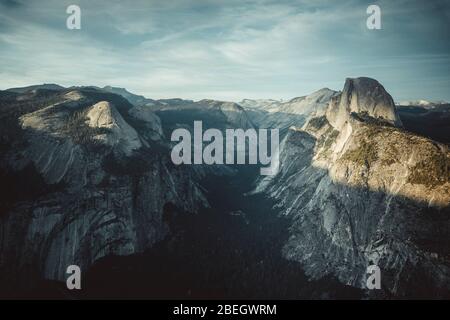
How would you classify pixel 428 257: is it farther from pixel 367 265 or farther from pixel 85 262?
pixel 85 262

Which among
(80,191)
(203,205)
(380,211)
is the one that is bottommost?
(203,205)

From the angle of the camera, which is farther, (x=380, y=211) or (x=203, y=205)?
(x=203, y=205)

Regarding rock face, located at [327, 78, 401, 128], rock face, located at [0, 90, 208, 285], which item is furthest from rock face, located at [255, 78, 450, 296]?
rock face, located at [0, 90, 208, 285]

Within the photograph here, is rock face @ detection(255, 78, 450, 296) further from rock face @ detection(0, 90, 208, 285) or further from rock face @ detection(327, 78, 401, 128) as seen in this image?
rock face @ detection(0, 90, 208, 285)

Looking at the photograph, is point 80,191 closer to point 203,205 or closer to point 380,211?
point 203,205

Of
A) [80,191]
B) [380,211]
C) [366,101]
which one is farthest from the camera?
[366,101]

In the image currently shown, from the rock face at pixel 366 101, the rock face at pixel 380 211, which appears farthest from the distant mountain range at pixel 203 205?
the rock face at pixel 366 101

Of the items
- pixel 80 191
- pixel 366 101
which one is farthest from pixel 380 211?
pixel 80 191
